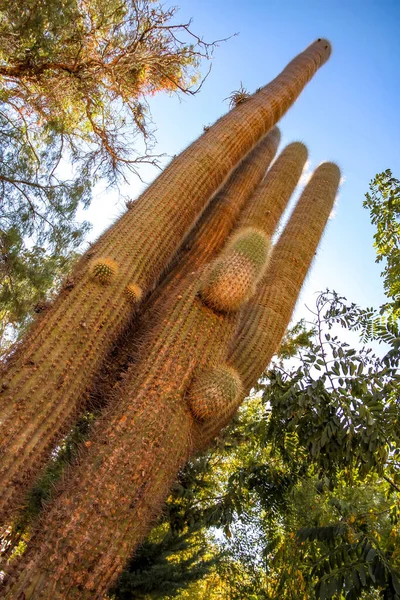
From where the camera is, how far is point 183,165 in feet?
12.9

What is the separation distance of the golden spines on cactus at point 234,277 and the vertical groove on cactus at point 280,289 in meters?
0.49

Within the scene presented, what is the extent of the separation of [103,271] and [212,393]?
1.14 metres

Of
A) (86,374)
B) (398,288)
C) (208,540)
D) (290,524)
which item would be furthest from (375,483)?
(208,540)

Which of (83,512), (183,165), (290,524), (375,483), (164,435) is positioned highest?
(183,165)

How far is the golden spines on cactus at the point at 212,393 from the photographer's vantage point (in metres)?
2.72

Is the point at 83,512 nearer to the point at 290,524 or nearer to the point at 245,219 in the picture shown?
the point at 290,524

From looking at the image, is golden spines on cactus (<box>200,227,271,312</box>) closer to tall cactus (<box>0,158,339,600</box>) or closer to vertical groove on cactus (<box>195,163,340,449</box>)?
tall cactus (<box>0,158,339,600</box>)

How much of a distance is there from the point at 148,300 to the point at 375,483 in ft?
11.9

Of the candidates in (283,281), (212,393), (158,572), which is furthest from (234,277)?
(158,572)

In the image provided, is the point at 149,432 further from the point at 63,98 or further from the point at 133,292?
the point at 63,98

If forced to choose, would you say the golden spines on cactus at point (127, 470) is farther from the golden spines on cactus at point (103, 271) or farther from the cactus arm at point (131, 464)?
the golden spines on cactus at point (103, 271)

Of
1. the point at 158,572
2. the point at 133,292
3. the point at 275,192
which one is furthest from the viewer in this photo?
the point at 158,572

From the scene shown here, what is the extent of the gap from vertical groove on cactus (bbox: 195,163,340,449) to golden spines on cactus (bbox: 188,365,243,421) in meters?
0.18

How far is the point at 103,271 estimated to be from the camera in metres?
2.91
